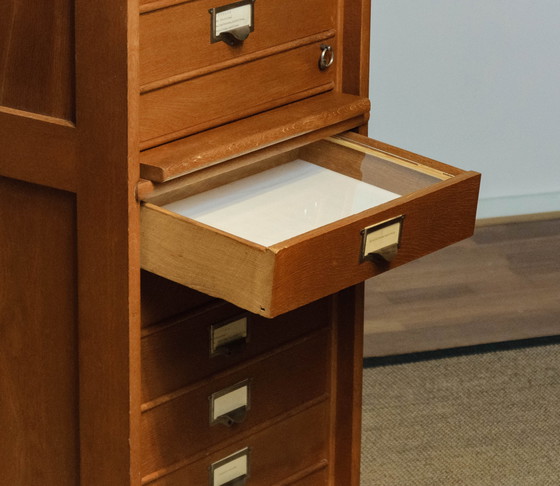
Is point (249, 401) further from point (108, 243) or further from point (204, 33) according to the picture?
point (204, 33)

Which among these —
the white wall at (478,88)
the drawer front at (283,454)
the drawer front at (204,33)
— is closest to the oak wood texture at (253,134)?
the drawer front at (204,33)

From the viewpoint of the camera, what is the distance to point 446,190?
2.20m

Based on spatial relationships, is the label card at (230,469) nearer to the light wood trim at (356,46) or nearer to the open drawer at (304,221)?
the open drawer at (304,221)

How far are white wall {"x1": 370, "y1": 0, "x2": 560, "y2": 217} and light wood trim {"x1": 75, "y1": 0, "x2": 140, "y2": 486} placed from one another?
2.27m

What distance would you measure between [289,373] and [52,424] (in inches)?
18.1

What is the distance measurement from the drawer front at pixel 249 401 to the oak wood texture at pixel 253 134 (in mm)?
418

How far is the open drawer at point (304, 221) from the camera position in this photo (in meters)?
1.96

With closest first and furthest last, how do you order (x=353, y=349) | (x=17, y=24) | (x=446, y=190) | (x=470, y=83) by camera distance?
1. (x=17, y=24)
2. (x=446, y=190)
3. (x=353, y=349)
4. (x=470, y=83)

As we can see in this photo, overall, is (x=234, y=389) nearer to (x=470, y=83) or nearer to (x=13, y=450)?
(x=13, y=450)

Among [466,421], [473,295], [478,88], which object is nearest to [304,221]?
[466,421]

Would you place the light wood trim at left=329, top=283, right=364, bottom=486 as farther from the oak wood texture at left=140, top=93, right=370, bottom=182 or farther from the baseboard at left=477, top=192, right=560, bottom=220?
the baseboard at left=477, top=192, right=560, bottom=220

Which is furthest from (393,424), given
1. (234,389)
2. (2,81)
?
(2,81)

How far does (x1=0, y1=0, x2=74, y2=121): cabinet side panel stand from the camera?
2.03 m

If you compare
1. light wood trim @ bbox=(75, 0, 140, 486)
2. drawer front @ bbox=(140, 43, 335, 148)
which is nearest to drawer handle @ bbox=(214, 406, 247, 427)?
light wood trim @ bbox=(75, 0, 140, 486)
